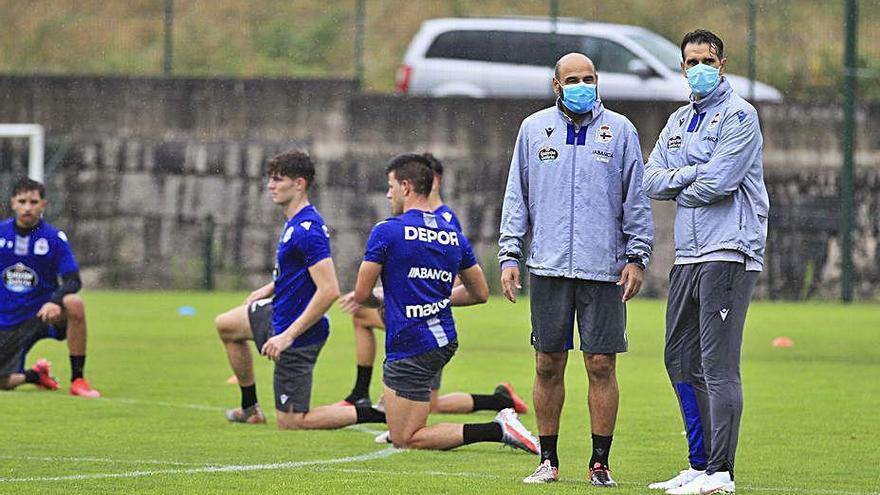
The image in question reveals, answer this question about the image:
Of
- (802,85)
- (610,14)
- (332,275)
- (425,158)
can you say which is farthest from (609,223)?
(610,14)

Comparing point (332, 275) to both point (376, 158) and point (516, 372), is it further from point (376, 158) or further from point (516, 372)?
point (376, 158)

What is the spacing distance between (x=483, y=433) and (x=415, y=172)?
5.04ft

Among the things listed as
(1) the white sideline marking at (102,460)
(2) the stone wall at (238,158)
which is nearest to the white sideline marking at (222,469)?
(1) the white sideline marking at (102,460)

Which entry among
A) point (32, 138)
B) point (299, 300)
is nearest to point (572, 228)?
point (299, 300)

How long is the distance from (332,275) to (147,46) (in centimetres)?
1752

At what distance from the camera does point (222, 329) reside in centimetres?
1078

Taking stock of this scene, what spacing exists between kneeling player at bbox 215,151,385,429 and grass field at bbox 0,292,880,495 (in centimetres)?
18

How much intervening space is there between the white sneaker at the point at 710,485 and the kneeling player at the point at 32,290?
Result: 6.21 metres

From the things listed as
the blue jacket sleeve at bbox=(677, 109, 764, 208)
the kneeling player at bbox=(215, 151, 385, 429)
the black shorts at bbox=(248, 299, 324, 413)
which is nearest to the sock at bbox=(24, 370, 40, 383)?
the kneeling player at bbox=(215, 151, 385, 429)

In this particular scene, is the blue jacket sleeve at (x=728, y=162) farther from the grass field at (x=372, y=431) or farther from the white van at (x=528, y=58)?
the white van at (x=528, y=58)

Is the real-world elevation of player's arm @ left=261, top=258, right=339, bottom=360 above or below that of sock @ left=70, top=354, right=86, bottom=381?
above

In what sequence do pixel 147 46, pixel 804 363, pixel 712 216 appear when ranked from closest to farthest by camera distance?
pixel 712 216 → pixel 804 363 → pixel 147 46

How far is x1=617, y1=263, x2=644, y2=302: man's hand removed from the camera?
7727 mm

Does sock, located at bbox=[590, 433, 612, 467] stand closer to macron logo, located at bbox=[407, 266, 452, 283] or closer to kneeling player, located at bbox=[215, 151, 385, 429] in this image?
macron logo, located at bbox=[407, 266, 452, 283]
